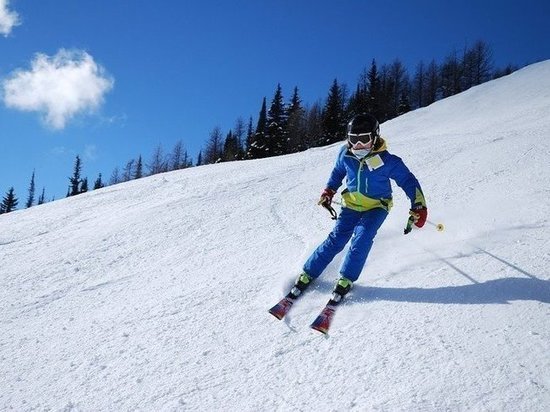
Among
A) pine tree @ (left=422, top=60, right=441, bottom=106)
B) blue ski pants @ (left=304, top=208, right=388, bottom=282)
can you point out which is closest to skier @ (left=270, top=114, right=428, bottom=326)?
blue ski pants @ (left=304, top=208, right=388, bottom=282)

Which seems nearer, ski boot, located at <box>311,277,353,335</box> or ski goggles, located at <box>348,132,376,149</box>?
ski boot, located at <box>311,277,353,335</box>

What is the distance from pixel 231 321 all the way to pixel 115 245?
3.26 meters

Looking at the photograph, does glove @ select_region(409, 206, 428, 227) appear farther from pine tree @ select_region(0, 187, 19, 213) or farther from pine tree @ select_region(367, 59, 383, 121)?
pine tree @ select_region(0, 187, 19, 213)

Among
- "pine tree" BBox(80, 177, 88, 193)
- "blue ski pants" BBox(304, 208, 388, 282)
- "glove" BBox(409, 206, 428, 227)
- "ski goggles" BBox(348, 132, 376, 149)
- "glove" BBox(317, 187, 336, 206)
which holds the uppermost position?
"pine tree" BBox(80, 177, 88, 193)

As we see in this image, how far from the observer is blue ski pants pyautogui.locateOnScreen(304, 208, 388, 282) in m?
3.94

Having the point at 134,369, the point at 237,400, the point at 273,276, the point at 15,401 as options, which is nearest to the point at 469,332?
the point at 237,400

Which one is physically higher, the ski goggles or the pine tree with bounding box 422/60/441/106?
the pine tree with bounding box 422/60/441/106

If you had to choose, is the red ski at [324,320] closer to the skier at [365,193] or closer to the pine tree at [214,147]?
the skier at [365,193]

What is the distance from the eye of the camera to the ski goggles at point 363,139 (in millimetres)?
4309

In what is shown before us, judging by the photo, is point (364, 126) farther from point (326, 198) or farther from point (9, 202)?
point (9, 202)

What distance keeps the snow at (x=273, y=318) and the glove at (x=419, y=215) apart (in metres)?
0.47

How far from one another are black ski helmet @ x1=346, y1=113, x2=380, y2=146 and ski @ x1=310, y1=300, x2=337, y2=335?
1737mm

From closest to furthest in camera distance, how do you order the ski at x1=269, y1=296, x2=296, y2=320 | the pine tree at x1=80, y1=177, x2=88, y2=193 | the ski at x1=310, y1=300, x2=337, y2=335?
the ski at x1=310, y1=300, x2=337, y2=335, the ski at x1=269, y1=296, x2=296, y2=320, the pine tree at x1=80, y1=177, x2=88, y2=193

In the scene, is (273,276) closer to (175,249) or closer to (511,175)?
(175,249)
